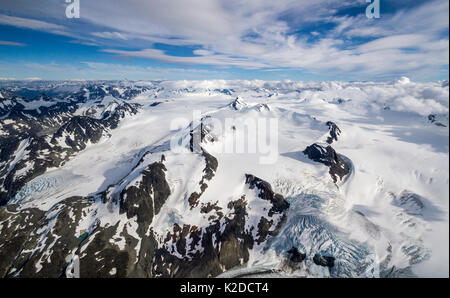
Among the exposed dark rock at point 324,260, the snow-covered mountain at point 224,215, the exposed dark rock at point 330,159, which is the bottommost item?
the exposed dark rock at point 324,260

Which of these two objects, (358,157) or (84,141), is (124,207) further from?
(358,157)

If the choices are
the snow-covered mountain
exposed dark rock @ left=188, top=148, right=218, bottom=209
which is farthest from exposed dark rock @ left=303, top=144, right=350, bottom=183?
exposed dark rock @ left=188, top=148, right=218, bottom=209

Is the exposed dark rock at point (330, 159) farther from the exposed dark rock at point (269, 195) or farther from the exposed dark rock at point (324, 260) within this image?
the exposed dark rock at point (324, 260)

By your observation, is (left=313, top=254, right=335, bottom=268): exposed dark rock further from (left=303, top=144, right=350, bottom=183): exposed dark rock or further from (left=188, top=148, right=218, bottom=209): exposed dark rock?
(left=303, top=144, right=350, bottom=183): exposed dark rock

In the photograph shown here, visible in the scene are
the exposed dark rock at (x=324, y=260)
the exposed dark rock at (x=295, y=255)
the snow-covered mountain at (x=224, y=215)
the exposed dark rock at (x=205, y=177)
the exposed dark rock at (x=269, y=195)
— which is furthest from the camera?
the exposed dark rock at (x=205, y=177)

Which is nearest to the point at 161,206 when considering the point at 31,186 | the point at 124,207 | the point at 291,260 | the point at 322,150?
the point at 124,207

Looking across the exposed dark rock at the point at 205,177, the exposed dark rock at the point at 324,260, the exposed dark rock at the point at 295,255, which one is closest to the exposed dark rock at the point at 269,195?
the exposed dark rock at the point at 295,255

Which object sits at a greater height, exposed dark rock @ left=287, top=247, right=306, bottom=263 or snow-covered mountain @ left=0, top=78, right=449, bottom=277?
snow-covered mountain @ left=0, top=78, right=449, bottom=277

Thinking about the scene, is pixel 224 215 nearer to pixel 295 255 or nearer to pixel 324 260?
pixel 295 255

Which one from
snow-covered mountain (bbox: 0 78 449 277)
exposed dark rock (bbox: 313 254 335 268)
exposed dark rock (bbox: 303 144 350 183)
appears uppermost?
exposed dark rock (bbox: 303 144 350 183)

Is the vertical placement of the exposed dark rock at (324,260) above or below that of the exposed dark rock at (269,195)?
below
